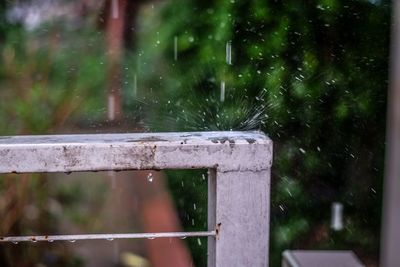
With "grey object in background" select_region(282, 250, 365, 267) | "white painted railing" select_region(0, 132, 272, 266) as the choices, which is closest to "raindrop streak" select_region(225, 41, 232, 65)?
"grey object in background" select_region(282, 250, 365, 267)

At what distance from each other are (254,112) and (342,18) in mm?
792

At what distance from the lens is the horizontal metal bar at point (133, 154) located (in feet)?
4.17

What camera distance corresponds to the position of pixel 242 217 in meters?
1.34

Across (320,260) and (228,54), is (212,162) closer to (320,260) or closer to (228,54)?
(320,260)

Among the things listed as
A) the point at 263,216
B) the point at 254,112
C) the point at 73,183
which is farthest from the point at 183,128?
the point at 263,216

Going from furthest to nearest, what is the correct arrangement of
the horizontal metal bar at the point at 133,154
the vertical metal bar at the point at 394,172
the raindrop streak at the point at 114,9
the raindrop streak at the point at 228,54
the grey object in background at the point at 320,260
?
the raindrop streak at the point at 114,9, the raindrop streak at the point at 228,54, the grey object in background at the point at 320,260, the horizontal metal bar at the point at 133,154, the vertical metal bar at the point at 394,172

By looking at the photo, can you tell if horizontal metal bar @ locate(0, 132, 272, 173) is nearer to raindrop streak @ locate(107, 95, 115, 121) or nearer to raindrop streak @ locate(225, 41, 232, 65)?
raindrop streak @ locate(225, 41, 232, 65)

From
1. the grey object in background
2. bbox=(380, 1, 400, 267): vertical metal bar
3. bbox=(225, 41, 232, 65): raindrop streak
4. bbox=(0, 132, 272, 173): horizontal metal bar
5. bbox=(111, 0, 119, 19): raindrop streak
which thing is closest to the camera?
bbox=(380, 1, 400, 267): vertical metal bar

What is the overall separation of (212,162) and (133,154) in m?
0.16

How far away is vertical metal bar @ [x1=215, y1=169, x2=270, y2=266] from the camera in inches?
51.9

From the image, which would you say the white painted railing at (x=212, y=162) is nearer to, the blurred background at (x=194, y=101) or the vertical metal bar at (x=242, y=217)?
the vertical metal bar at (x=242, y=217)

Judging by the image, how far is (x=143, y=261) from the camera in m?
3.89

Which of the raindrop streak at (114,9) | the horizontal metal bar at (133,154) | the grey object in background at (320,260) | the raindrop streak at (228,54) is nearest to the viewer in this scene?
the horizontal metal bar at (133,154)

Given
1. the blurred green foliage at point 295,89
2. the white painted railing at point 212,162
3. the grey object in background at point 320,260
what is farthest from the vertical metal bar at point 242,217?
the blurred green foliage at point 295,89
